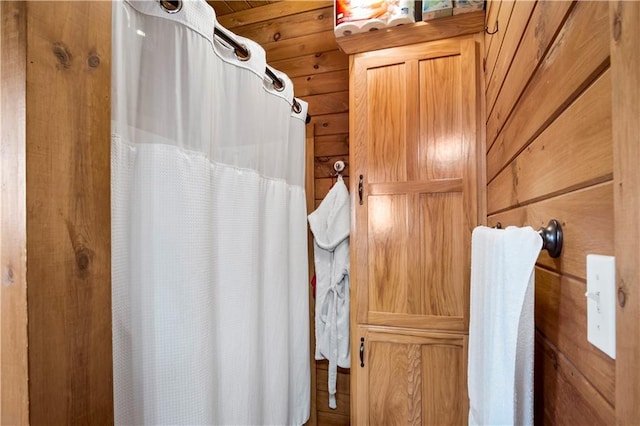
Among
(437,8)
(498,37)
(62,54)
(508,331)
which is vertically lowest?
(508,331)

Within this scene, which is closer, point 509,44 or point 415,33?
point 509,44

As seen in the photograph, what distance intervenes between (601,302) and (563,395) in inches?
10.2

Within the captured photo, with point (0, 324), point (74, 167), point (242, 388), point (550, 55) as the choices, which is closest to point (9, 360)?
point (0, 324)

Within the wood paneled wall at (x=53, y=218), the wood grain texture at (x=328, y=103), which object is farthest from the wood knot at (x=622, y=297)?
the wood grain texture at (x=328, y=103)

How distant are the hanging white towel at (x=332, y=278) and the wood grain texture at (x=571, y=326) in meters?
1.02

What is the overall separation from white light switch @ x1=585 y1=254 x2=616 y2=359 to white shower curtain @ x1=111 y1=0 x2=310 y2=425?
82 centimetres

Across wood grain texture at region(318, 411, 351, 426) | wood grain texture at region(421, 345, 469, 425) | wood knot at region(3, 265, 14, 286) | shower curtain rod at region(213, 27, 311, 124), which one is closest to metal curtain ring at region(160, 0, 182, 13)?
shower curtain rod at region(213, 27, 311, 124)

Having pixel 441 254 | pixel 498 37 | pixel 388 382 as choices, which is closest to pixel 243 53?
pixel 498 37

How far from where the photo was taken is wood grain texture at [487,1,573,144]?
54 centimetres

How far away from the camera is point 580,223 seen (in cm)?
45

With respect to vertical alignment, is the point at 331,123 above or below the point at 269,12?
below

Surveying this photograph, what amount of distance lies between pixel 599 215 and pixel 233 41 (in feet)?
3.59

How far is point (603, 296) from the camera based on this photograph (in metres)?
0.36

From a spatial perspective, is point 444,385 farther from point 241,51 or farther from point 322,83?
point 322,83
